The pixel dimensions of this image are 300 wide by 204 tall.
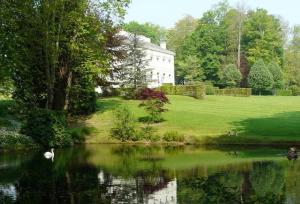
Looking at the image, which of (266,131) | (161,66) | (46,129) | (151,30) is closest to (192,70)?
(161,66)

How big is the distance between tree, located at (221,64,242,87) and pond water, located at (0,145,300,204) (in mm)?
53476

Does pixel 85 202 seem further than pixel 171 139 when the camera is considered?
No

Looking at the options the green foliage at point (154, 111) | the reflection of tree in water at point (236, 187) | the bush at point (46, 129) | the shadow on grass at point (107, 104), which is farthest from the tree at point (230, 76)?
the reflection of tree in water at point (236, 187)

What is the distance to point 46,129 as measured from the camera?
35094mm

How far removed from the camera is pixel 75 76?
42750 mm

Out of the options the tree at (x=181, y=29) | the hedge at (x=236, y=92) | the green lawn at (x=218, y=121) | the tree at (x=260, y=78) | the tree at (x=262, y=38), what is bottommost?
the green lawn at (x=218, y=121)

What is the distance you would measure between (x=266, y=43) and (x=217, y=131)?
5989 cm

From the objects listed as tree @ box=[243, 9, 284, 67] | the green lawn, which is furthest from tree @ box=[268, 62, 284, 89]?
the green lawn

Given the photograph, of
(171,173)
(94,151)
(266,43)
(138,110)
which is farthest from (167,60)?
(171,173)

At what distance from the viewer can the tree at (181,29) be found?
12406 cm

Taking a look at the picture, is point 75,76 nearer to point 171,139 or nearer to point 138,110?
point 138,110

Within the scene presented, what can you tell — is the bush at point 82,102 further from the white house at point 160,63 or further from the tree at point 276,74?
the tree at point 276,74

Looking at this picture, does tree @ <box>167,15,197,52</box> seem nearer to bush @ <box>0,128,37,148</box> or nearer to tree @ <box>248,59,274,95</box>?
tree @ <box>248,59,274,95</box>

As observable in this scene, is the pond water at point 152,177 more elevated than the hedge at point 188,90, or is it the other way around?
the hedge at point 188,90
